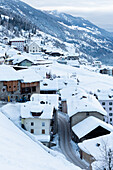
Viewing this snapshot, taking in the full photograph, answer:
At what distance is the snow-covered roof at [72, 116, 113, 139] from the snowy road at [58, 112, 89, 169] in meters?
2.13

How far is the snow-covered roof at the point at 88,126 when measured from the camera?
1407 inches

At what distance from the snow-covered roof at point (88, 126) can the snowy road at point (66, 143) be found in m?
2.13

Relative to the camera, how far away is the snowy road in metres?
32.0

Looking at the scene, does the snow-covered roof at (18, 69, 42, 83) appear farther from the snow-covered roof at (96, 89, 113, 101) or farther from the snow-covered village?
the snow-covered roof at (96, 89, 113, 101)

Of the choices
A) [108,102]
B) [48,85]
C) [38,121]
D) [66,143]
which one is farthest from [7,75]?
[108,102]

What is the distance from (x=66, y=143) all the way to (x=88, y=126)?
4.10 metres

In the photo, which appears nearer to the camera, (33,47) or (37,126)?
(37,126)

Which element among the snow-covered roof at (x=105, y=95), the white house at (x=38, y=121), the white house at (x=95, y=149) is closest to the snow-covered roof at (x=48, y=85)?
the snow-covered roof at (x=105, y=95)

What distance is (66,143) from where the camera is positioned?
37.2 metres

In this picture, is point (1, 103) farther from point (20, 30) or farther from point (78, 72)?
point (20, 30)

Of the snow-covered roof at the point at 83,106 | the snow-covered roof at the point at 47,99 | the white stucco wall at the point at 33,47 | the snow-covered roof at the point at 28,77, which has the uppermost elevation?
the white stucco wall at the point at 33,47

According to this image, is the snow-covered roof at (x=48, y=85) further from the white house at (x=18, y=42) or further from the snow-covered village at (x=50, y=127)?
the white house at (x=18, y=42)

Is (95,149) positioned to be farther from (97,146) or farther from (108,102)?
(108,102)

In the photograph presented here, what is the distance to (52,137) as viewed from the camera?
3753 cm
